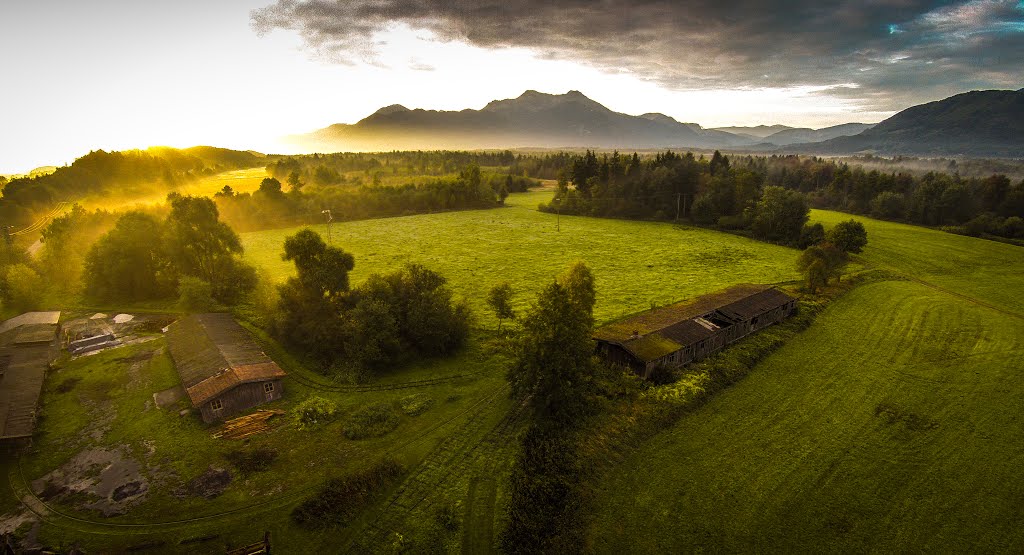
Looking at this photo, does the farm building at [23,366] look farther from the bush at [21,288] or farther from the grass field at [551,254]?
the grass field at [551,254]

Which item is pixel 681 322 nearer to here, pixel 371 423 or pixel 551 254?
pixel 371 423

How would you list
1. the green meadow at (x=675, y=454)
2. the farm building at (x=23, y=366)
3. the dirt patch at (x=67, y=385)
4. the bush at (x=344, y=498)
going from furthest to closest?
A: the dirt patch at (x=67, y=385)
the farm building at (x=23, y=366)
the bush at (x=344, y=498)
the green meadow at (x=675, y=454)

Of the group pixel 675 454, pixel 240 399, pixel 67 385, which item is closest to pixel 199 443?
pixel 240 399

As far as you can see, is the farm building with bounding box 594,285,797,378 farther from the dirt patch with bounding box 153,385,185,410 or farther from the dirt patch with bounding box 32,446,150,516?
the dirt patch with bounding box 153,385,185,410

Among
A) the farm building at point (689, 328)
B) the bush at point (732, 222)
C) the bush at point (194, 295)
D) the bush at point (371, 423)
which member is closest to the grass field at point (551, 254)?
the bush at point (732, 222)

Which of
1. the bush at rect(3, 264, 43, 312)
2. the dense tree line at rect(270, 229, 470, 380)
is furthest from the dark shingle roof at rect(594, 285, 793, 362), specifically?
the bush at rect(3, 264, 43, 312)

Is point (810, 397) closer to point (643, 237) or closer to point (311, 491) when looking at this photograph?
point (311, 491)

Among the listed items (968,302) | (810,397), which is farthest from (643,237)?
(810,397)
